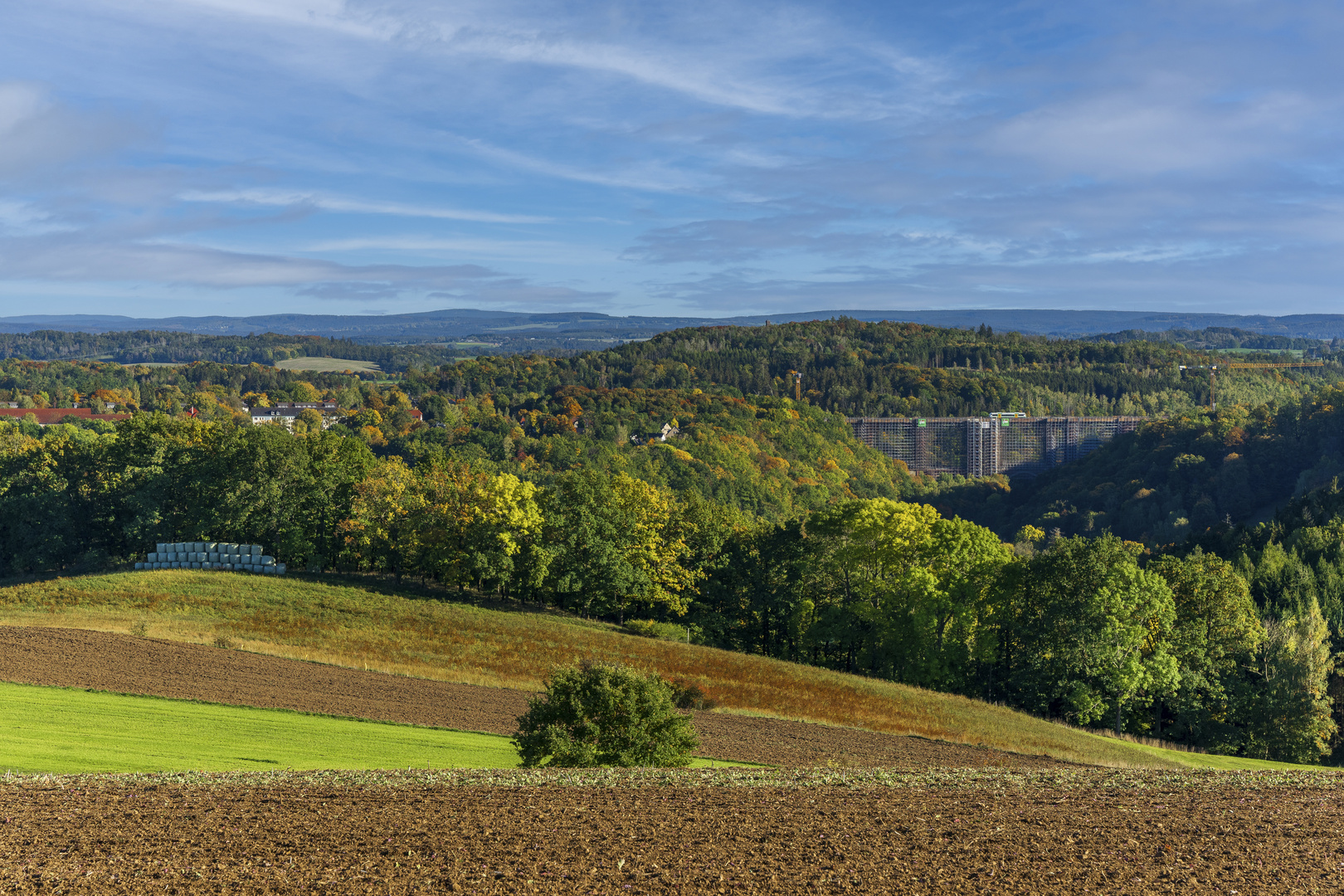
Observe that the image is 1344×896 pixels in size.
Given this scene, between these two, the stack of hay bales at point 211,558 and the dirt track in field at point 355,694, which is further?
the stack of hay bales at point 211,558

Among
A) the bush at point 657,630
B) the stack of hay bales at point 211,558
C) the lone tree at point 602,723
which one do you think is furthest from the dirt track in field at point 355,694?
the stack of hay bales at point 211,558

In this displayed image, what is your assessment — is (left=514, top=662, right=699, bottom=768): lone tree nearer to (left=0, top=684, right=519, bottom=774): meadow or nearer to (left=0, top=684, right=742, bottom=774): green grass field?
(left=0, top=684, right=742, bottom=774): green grass field

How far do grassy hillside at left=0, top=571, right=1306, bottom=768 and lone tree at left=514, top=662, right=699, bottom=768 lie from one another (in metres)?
18.1

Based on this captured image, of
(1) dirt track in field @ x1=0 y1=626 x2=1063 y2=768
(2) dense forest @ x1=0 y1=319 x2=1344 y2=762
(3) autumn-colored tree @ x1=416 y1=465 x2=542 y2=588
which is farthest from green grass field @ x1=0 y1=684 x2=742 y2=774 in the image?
(2) dense forest @ x1=0 y1=319 x2=1344 y2=762

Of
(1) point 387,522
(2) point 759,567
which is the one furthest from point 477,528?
(2) point 759,567

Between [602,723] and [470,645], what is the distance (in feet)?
95.0

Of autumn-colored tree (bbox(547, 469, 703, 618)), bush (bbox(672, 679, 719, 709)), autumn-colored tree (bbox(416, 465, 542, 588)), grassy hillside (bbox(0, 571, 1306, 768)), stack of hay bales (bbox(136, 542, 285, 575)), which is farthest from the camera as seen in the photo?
stack of hay bales (bbox(136, 542, 285, 575))

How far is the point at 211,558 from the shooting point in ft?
214

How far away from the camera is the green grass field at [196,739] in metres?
23.1

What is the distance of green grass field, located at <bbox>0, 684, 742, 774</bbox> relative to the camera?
23109mm

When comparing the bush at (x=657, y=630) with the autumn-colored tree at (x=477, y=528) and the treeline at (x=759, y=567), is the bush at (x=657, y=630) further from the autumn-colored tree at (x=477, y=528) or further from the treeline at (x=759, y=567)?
the autumn-colored tree at (x=477, y=528)

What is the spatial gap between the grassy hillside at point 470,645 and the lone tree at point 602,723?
18.1m

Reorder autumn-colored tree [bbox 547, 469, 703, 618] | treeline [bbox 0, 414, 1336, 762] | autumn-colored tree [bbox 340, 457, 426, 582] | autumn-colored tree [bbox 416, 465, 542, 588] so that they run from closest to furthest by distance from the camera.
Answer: treeline [bbox 0, 414, 1336, 762], autumn-colored tree [bbox 416, 465, 542, 588], autumn-colored tree [bbox 547, 469, 703, 618], autumn-colored tree [bbox 340, 457, 426, 582]

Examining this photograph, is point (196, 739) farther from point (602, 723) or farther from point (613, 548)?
point (613, 548)
